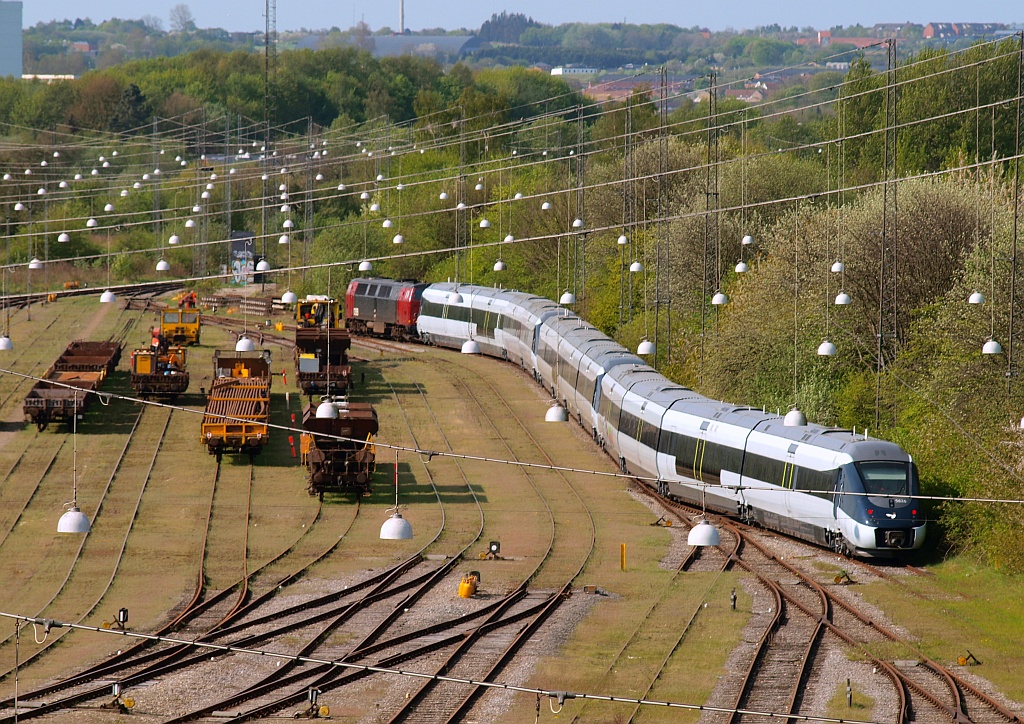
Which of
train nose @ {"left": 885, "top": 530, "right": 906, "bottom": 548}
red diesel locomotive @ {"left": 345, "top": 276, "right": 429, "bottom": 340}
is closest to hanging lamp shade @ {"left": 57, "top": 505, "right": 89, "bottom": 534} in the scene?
train nose @ {"left": 885, "top": 530, "right": 906, "bottom": 548}

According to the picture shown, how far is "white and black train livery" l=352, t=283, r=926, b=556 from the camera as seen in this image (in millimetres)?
33688

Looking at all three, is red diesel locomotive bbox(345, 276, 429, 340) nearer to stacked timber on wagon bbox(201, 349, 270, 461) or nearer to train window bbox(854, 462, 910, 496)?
stacked timber on wagon bbox(201, 349, 270, 461)

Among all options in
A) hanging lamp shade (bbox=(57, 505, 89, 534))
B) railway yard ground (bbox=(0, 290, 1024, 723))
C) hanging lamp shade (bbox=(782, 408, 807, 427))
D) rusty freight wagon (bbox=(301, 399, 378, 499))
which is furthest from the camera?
rusty freight wagon (bbox=(301, 399, 378, 499))

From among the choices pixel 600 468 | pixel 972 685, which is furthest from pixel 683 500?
pixel 972 685

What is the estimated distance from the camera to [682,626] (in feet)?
96.2

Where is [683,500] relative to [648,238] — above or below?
below

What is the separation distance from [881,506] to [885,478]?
676 mm

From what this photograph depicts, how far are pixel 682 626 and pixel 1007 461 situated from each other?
35.0 feet

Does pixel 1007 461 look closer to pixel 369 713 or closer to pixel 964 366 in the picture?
pixel 964 366

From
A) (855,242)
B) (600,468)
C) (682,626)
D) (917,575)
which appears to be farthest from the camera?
(855,242)

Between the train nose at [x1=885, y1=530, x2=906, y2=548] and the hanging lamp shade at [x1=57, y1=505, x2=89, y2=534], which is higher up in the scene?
the hanging lamp shade at [x1=57, y1=505, x2=89, y2=534]

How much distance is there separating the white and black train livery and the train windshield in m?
0.02

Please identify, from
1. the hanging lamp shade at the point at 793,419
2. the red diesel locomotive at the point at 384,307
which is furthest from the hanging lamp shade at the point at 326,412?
the red diesel locomotive at the point at 384,307

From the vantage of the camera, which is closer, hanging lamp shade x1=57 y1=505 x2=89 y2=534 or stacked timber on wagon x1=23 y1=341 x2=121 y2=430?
hanging lamp shade x1=57 y1=505 x2=89 y2=534
